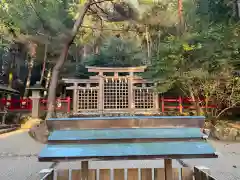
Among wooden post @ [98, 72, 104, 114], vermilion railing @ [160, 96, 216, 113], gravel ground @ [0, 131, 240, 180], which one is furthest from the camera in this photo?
vermilion railing @ [160, 96, 216, 113]

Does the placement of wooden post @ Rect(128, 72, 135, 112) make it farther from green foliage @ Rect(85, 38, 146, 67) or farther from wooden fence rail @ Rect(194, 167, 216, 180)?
wooden fence rail @ Rect(194, 167, 216, 180)

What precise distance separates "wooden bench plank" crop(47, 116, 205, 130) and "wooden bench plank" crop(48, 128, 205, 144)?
1.9 inches

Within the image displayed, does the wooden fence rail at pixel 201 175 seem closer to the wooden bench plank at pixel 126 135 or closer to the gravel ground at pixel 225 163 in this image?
the wooden bench plank at pixel 126 135

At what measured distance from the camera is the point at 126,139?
84.0 inches

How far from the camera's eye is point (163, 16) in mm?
14719

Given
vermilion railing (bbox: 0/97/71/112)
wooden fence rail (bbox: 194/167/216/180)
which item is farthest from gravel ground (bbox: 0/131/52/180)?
vermilion railing (bbox: 0/97/71/112)

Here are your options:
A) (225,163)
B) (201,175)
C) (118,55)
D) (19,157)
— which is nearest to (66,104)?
(118,55)

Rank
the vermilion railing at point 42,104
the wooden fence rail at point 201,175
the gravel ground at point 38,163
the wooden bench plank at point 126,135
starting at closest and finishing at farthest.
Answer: the wooden bench plank at point 126,135 < the wooden fence rail at point 201,175 < the gravel ground at point 38,163 < the vermilion railing at point 42,104

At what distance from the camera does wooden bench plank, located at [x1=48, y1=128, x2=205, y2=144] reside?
2.12 meters

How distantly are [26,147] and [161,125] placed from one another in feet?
23.3

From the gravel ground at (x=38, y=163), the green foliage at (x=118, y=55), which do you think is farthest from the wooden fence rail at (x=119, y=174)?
the green foliage at (x=118, y=55)

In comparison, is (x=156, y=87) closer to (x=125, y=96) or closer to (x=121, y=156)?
(x=125, y=96)

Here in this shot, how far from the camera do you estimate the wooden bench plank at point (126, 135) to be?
2.12m

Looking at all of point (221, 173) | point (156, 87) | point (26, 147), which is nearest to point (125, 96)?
point (156, 87)
